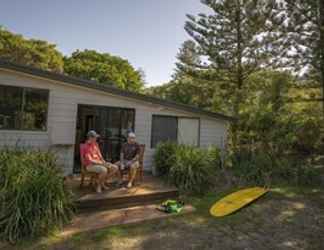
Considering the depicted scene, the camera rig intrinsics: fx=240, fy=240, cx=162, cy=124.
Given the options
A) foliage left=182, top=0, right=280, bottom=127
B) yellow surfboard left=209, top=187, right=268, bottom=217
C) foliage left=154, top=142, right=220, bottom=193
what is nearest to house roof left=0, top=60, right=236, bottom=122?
foliage left=154, top=142, right=220, bottom=193

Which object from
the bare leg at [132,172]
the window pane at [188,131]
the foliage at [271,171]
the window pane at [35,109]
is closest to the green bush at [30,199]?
the bare leg at [132,172]

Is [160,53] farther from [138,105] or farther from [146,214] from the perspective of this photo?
[146,214]

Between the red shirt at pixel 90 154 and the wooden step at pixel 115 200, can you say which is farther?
the red shirt at pixel 90 154

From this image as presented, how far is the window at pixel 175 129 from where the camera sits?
7.36m

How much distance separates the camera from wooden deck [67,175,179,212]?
167 inches

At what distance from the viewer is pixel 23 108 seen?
211 inches

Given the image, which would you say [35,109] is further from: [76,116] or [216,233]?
[216,233]

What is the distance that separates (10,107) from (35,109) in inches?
19.3

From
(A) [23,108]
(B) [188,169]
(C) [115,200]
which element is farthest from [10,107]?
(B) [188,169]

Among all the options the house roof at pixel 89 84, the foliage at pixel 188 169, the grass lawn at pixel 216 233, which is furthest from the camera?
the foliage at pixel 188 169

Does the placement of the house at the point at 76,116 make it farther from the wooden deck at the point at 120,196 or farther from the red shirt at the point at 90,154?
the wooden deck at the point at 120,196

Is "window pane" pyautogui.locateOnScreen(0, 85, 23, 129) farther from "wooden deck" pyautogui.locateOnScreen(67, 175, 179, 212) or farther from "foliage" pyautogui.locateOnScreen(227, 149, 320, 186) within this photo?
"foliage" pyautogui.locateOnScreen(227, 149, 320, 186)

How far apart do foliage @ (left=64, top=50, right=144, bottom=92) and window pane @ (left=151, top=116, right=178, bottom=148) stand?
14.6m

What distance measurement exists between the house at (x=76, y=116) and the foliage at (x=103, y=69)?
48.1 feet
